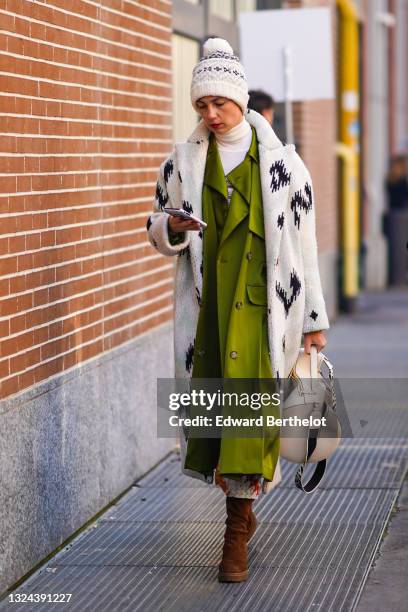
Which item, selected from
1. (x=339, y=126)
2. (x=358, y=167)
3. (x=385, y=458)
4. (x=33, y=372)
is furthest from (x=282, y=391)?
(x=358, y=167)

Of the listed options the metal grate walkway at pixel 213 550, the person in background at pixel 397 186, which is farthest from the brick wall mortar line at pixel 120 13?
the person in background at pixel 397 186

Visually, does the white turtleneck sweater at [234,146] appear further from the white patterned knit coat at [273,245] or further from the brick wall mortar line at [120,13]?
the brick wall mortar line at [120,13]

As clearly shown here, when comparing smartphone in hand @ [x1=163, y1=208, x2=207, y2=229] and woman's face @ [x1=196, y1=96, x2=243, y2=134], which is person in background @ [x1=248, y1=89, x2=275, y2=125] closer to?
woman's face @ [x1=196, y1=96, x2=243, y2=134]

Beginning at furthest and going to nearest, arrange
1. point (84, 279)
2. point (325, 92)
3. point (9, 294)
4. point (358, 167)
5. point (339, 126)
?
point (358, 167)
point (339, 126)
point (325, 92)
point (84, 279)
point (9, 294)

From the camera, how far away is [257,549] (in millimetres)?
6371

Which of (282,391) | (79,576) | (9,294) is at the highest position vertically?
(9,294)

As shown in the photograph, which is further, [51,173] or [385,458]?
[385,458]

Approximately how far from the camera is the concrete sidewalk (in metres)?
5.68

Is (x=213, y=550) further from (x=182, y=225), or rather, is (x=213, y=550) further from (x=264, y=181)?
(x=264, y=181)

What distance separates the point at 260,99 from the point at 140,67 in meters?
0.70

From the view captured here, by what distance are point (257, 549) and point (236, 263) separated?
128cm

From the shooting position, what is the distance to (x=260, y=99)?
826 cm

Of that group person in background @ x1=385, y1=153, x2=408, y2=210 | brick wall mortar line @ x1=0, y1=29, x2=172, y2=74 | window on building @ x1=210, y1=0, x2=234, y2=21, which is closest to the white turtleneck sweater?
brick wall mortar line @ x1=0, y1=29, x2=172, y2=74

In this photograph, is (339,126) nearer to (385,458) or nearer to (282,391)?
(385,458)
